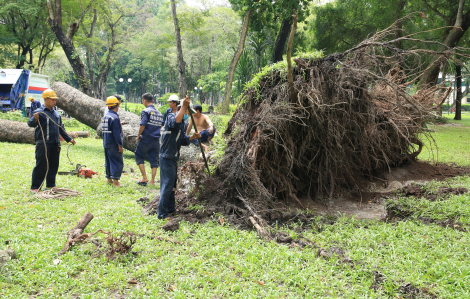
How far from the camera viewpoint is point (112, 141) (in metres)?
6.89

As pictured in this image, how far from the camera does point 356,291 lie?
3.09 m

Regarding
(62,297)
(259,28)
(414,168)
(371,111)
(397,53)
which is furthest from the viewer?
(259,28)

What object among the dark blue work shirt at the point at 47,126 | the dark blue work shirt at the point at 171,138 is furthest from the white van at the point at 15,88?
the dark blue work shirt at the point at 171,138

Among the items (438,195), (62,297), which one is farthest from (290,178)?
(62,297)

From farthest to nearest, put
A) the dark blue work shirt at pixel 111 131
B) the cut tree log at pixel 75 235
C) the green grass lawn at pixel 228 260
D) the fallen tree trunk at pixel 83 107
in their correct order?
the fallen tree trunk at pixel 83 107
the dark blue work shirt at pixel 111 131
the cut tree log at pixel 75 235
the green grass lawn at pixel 228 260

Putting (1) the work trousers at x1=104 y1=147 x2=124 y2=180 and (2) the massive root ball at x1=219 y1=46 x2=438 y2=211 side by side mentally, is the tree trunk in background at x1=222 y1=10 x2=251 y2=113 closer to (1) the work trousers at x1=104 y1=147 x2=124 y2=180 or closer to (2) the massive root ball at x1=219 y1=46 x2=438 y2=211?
(2) the massive root ball at x1=219 y1=46 x2=438 y2=211

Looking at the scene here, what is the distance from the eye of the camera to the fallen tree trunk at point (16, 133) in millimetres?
11875

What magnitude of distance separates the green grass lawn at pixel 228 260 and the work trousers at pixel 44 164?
0.90m

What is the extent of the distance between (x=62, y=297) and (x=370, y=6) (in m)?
23.1

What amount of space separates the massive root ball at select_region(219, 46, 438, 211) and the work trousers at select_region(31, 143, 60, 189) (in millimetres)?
3468

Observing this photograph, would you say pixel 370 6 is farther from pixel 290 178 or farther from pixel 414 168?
pixel 290 178

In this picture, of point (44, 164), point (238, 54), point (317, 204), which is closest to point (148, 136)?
point (44, 164)

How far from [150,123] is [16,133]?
7.83 m

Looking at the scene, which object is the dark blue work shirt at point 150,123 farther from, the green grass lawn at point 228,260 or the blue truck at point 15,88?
the blue truck at point 15,88
